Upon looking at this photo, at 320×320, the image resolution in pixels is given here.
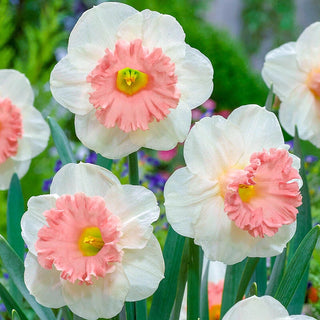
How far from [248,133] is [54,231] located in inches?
7.1

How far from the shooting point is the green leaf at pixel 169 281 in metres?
0.57

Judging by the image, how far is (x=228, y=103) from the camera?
5.98 feet

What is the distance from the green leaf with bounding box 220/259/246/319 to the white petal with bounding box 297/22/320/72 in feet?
0.72

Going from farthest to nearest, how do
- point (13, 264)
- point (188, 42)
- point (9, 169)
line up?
point (188, 42)
point (9, 169)
point (13, 264)

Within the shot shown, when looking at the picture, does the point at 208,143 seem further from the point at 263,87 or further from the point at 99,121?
the point at 263,87

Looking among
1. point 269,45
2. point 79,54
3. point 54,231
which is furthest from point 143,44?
point 269,45

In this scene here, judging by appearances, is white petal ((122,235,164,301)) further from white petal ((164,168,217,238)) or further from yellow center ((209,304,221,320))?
yellow center ((209,304,221,320))

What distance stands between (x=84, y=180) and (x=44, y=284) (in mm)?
90

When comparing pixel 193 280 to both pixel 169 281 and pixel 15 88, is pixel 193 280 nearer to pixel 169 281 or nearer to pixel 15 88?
pixel 169 281

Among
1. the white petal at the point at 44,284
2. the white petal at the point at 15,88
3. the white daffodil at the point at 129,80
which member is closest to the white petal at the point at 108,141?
the white daffodil at the point at 129,80

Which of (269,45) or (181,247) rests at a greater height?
(181,247)

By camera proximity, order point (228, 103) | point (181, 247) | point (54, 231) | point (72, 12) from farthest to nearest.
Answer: point (72, 12)
point (228, 103)
point (181, 247)
point (54, 231)

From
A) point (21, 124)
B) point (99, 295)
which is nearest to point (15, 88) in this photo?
point (21, 124)

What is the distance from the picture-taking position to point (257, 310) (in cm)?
45
